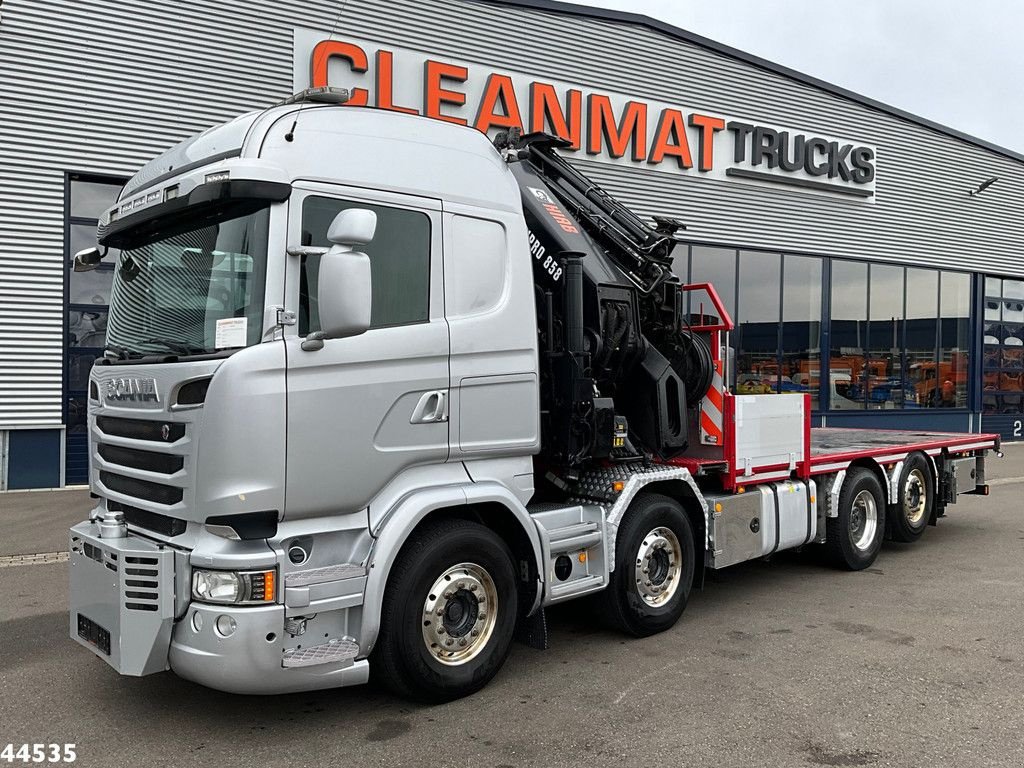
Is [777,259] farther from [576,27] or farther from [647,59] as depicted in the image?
[576,27]

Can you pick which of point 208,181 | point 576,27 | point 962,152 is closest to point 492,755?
point 208,181

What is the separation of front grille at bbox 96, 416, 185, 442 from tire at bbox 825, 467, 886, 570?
5773 mm

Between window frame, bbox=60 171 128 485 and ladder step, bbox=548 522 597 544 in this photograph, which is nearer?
ladder step, bbox=548 522 597 544

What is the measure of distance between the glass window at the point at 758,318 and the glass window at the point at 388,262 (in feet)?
46.6

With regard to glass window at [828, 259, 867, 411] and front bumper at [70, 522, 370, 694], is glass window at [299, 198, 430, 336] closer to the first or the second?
front bumper at [70, 522, 370, 694]

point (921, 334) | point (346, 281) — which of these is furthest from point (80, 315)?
point (921, 334)

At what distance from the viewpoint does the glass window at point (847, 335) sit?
19.7 metres

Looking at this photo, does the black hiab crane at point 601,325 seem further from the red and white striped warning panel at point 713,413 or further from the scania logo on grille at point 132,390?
the scania logo on grille at point 132,390

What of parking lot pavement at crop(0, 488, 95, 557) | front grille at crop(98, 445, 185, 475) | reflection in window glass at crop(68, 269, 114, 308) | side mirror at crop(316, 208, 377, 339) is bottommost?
parking lot pavement at crop(0, 488, 95, 557)

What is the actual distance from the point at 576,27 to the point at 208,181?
527 inches

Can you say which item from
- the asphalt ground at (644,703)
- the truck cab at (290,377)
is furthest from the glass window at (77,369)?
the truck cab at (290,377)

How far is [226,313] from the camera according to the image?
3.98 metres

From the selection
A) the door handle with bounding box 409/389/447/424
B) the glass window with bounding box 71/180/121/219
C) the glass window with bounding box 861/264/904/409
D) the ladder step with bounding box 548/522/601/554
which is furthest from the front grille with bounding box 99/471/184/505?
the glass window with bounding box 861/264/904/409

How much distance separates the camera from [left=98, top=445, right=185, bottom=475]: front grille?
3988 millimetres
